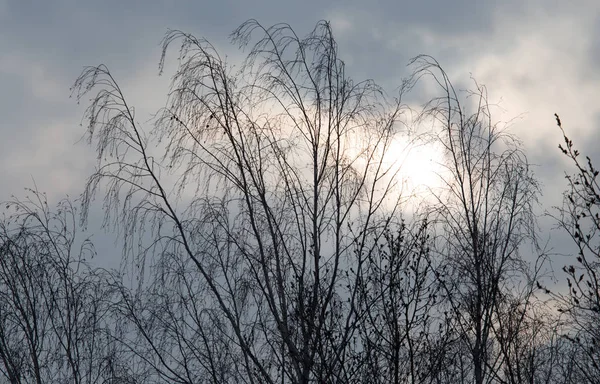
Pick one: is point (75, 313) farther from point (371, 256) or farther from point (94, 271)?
point (371, 256)

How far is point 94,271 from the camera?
39.4 ft

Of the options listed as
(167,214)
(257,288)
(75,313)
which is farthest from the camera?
(75,313)

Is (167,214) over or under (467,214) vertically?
under

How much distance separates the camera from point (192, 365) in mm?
11016

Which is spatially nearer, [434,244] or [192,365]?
[434,244]

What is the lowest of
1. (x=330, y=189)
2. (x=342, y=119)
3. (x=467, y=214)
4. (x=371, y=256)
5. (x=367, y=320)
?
(x=367, y=320)

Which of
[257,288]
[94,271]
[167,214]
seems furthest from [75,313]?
[167,214]

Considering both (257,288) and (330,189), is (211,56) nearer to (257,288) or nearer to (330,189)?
(330,189)

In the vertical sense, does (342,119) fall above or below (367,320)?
above

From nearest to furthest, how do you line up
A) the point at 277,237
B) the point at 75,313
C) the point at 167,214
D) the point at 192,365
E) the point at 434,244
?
the point at 167,214, the point at 277,237, the point at 434,244, the point at 192,365, the point at 75,313

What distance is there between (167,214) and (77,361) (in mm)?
5216

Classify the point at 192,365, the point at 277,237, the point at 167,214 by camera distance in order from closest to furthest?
the point at 167,214, the point at 277,237, the point at 192,365

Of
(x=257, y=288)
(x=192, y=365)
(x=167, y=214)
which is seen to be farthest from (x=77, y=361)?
(x=167, y=214)

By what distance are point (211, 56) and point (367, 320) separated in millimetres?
3311
